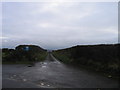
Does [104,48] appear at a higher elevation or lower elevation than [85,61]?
higher

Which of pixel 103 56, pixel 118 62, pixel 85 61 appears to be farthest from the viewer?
pixel 85 61

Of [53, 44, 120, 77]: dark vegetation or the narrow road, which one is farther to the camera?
[53, 44, 120, 77]: dark vegetation

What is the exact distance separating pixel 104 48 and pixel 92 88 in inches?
316

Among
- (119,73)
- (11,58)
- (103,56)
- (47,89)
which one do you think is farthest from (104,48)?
(11,58)

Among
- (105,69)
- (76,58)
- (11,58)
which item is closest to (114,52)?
(105,69)

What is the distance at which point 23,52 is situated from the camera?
23.3 m

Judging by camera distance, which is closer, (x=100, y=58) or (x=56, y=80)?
(x=56, y=80)

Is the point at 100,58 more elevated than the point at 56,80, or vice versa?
the point at 100,58

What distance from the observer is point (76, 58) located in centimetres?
1869

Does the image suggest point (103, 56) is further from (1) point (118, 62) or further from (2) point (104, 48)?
(1) point (118, 62)

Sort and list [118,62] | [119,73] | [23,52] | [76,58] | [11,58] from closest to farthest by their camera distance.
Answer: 1. [119,73]
2. [118,62]
3. [76,58]
4. [11,58]
5. [23,52]

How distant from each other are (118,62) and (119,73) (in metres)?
1.76

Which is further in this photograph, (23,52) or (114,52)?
(23,52)

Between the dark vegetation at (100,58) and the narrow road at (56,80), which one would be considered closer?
the narrow road at (56,80)
